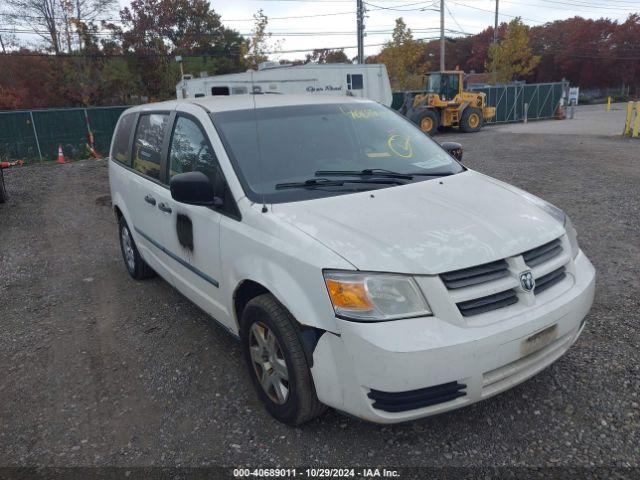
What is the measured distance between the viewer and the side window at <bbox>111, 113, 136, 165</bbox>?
4.86m

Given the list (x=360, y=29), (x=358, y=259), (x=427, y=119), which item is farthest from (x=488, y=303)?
(x=360, y=29)

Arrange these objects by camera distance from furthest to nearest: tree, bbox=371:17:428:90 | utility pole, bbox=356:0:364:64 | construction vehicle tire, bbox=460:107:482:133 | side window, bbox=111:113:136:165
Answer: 1. tree, bbox=371:17:428:90
2. utility pole, bbox=356:0:364:64
3. construction vehicle tire, bbox=460:107:482:133
4. side window, bbox=111:113:136:165

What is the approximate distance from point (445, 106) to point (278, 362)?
71.3 feet

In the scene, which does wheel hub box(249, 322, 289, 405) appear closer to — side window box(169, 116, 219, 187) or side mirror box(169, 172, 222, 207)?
side mirror box(169, 172, 222, 207)

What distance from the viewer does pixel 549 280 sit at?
103 inches

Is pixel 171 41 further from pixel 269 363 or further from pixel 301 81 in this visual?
pixel 269 363

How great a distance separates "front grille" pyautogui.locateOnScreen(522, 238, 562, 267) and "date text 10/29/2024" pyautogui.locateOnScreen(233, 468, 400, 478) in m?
1.24

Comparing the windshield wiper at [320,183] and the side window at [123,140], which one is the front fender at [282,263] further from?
the side window at [123,140]

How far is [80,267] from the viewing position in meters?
5.95

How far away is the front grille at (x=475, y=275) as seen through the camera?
232 centimetres

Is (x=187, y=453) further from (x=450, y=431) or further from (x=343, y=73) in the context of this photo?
(x=343, y=73)

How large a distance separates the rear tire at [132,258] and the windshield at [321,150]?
228 cm

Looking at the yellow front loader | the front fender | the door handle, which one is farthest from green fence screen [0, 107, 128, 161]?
the front fender

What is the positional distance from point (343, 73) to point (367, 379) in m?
15.4
